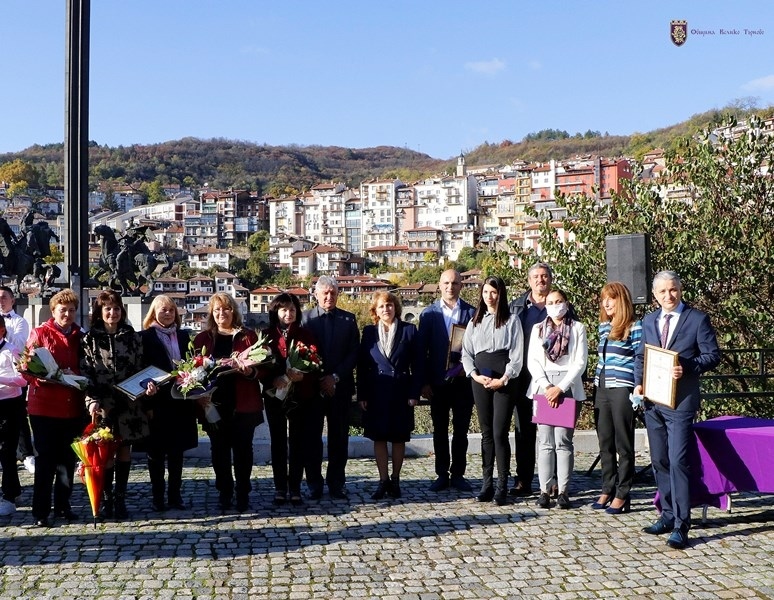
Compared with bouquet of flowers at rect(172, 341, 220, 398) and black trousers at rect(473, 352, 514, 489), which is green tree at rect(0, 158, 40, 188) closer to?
bouquet of flowers at rect(172, 341, 220, 398)

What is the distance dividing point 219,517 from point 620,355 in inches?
121

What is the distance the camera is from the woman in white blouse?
20.9 feet

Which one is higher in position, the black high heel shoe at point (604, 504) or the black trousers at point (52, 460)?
the black trousers at point (52, 460)

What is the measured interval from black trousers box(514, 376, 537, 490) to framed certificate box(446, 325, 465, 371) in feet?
1.92

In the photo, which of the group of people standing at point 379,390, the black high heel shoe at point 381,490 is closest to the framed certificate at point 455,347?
the group of people standing at point 379,390

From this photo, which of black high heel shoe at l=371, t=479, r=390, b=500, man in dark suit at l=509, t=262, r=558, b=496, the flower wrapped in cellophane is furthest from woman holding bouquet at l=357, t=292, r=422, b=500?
the flower wrapped in cellophane

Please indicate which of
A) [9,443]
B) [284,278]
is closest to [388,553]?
[9,443]

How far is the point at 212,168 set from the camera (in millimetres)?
195500

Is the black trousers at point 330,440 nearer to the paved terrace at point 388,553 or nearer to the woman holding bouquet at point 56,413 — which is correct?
the paved terrace at point 388,553

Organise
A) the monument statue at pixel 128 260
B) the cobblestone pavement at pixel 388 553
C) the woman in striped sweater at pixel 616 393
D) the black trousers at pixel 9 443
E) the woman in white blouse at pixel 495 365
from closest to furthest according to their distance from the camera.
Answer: the cobblestone pavement at pixel 388 553 < the woman in striped sweater at pixel 616 393 < the black trousers at pixel 9 443 < the woman in white blouse at pixel 495 365 < the monument statue at pixel 128 260

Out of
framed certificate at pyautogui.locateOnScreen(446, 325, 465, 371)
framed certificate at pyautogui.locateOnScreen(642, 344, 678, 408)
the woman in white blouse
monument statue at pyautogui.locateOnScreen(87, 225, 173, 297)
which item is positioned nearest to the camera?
framed certificate at pyautogui.locateOnScreen(642, 344, 678, 408)

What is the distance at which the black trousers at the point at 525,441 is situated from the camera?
6652 mm

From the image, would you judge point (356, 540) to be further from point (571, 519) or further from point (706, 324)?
point (706, 324)

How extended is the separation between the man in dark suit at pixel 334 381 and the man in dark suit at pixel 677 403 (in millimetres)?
2327
